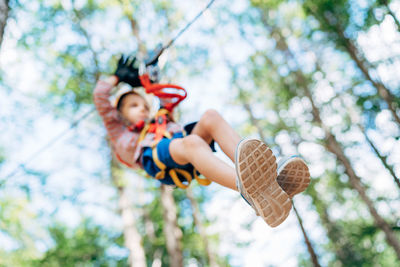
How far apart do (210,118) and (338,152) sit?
5.90 m

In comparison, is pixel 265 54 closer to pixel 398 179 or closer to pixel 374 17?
pixel 374 17

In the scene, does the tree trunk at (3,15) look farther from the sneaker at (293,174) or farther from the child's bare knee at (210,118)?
the sneaker at (293,174)

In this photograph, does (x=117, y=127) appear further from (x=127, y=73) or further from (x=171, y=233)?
(x=171, y=233)

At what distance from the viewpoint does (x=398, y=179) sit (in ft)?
23.2

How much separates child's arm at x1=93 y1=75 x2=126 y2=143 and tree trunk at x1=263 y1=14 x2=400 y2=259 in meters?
5.59

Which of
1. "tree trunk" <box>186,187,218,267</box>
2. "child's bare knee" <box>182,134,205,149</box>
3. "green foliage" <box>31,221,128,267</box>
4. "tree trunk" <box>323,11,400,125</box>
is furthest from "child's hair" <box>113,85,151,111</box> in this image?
"green foliage" <box>31,221,128,267</box>

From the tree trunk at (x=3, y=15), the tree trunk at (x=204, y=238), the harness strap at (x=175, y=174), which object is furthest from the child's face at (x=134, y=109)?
the tree trunk at (x=204, y=238)

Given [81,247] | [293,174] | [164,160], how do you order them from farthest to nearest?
[81,247] < [164,160] < [293,174]

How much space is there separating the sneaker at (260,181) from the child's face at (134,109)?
1334 mm

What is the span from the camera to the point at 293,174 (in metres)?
1.80

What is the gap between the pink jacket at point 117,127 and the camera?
265cm

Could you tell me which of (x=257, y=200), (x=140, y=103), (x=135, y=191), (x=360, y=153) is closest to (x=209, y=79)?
(x=135, y=191)

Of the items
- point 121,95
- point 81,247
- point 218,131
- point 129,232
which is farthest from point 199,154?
point 81,247

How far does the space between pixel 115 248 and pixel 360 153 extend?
29.2 feet
